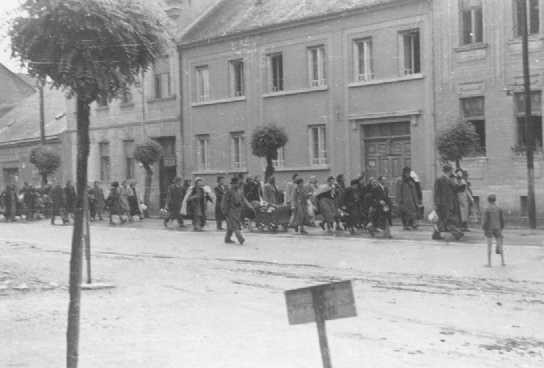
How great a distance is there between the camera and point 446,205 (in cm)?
1814

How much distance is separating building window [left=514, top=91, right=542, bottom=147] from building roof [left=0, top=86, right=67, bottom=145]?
27889 mm

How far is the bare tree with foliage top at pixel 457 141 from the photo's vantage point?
23422mm

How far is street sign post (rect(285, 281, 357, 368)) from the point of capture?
17.3 ft

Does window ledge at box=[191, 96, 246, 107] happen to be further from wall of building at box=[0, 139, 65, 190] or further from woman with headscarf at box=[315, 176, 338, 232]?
woman with headscarf at box=[315, 176, 338, 232]

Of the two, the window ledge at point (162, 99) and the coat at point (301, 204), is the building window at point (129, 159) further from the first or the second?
the coat at point (301, 204)

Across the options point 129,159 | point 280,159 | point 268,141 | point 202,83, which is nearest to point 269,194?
point 268,141

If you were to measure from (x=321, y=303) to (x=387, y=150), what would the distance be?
23.4 meters

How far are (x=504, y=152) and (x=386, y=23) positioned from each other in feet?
20.3

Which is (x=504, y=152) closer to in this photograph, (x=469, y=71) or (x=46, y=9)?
(x=469, y=71)

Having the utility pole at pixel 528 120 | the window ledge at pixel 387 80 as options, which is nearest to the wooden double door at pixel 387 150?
the window ledge at pixel 387 80

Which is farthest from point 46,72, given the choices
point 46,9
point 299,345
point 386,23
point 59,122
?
point 59,122

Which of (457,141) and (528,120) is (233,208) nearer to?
(457,141)

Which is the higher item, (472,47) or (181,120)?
(472,47)

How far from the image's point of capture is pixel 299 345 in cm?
813
